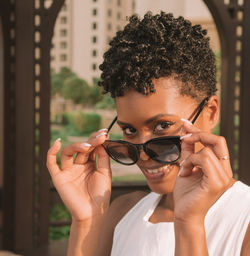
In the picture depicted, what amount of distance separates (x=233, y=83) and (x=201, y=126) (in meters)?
1.71

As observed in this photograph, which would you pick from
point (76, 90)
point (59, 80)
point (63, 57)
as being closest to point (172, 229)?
point (76, 90)

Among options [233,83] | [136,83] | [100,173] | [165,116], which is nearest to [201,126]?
[165,116]

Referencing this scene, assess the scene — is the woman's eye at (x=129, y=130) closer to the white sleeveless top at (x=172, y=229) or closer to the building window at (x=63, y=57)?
the white sleeveless top at (x=172, y=229)

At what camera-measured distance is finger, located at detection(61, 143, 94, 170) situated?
4.44 feet

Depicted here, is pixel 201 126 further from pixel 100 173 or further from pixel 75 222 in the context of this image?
pixel 75 222

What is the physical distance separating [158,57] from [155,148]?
34cm

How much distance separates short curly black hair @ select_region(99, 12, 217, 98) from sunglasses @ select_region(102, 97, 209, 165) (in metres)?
0.13

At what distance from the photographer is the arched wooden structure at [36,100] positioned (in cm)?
296

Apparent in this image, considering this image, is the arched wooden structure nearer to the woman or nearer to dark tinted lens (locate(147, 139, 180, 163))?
the woman

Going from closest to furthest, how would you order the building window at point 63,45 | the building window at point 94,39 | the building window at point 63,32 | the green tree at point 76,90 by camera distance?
the green tree at point 76,90, the building window at point 63,32, the building window at point 94,39, the building window at point 63,45

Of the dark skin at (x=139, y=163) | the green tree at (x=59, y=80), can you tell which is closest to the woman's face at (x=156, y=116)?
the dark skin at (x=139, y=163)

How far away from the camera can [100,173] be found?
143cm

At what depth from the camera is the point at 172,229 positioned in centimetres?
142

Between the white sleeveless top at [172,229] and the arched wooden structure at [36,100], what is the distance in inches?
62.4
